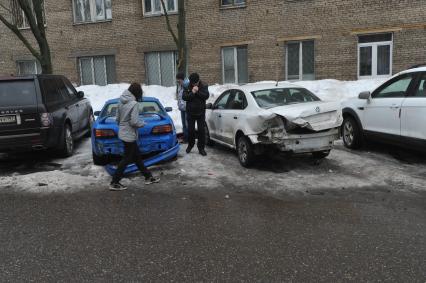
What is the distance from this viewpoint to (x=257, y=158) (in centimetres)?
771

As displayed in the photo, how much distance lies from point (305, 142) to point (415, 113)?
78.0 inches

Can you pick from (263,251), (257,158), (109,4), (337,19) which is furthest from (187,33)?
(263,251)

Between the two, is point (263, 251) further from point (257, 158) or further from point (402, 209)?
point (257, 158)

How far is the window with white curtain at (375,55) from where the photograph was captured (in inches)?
631

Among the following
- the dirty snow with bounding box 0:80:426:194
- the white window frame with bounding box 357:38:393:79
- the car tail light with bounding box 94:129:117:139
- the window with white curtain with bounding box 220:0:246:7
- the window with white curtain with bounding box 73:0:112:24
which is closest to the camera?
the dirty snow with bounding box 0:80:426:194

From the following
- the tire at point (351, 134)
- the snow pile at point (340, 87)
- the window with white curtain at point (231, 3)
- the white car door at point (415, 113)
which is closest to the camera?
the white car door at point (415, 113)

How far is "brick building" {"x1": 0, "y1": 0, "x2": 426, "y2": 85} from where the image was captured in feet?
51.8

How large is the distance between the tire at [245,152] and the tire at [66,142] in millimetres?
3489

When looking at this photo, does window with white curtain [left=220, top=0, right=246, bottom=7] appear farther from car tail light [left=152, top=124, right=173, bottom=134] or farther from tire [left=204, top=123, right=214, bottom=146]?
car tail light [left=152, top=124, right=173, bottom=134]

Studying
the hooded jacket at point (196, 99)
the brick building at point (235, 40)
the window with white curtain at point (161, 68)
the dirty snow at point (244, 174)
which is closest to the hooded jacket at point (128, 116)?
the dirty snow at point (244, 174)

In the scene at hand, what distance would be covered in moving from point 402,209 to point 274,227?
5.86ft

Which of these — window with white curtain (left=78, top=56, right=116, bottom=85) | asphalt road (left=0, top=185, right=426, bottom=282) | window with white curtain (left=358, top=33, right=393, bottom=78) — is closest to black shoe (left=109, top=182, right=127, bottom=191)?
asphalt road (left=0, top=185, right=426, bottom=282)

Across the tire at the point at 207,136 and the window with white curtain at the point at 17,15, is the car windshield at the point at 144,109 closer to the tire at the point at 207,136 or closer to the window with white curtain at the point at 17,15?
the tire at the point at 207,136

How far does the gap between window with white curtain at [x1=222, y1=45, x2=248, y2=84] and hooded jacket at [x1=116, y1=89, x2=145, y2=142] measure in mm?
12046
